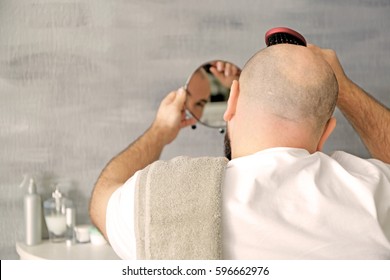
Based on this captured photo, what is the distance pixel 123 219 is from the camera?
0.90 meters

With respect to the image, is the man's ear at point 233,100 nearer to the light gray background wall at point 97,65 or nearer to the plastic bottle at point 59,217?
the light gray background wall at point 97,65

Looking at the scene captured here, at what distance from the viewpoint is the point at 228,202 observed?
864mm

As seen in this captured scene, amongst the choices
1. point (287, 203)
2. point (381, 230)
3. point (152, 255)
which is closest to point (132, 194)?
point (152, 255)

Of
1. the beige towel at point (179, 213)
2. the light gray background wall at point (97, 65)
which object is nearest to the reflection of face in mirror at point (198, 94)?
the light gray background wall at point (97, 65)

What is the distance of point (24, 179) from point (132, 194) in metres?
1.00

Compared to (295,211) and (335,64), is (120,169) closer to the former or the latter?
(295,211)

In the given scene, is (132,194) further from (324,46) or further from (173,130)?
(324,46)

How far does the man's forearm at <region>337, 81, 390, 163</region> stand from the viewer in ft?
3.92

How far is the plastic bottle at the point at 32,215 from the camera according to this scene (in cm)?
172

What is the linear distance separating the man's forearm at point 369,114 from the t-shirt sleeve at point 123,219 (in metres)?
0.54

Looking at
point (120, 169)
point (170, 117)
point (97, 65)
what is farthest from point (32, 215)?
point (120, 169)

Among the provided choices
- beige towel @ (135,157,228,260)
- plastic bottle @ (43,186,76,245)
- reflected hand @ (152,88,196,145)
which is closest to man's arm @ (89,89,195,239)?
reflected hand @ (152,88,196,145)

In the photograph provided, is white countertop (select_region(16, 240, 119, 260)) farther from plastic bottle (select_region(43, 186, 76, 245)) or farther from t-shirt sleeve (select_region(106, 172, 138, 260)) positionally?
t-shirt sleeve (select_region(106, 172, 138, 260))

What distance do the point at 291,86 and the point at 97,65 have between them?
956mm
